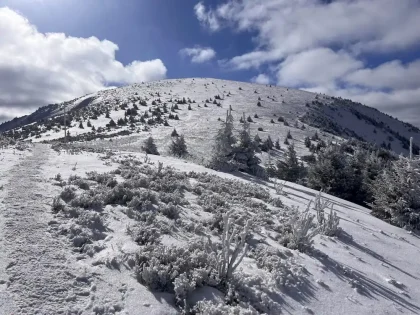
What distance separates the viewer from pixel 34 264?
192 inches

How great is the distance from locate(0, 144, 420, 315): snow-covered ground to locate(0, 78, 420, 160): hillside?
1870cm

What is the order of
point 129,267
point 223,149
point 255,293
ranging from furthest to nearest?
1. point 223,149
2. point 129,267
3. point 255,293

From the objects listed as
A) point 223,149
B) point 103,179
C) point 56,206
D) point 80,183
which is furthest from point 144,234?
point 223,149

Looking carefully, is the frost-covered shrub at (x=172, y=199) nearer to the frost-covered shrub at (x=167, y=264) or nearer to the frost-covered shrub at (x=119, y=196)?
the frost-covered shrub at (x=119, y=196)

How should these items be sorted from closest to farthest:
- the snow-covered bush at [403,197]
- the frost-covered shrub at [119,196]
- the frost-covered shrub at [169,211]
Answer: the frost-covered shrub at [169,211] → the frost-covered shrub at [119,196] → the snow-covered bush at [403,197]

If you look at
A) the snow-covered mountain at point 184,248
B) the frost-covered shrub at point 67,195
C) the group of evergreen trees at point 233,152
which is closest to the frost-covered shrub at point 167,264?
the snow-covered mountain at point 184,248

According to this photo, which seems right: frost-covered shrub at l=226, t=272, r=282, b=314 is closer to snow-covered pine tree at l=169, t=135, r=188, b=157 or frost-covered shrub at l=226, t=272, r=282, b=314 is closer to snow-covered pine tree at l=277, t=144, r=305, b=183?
snow-covered pine tree at l=277, t=144, r=305, b=183

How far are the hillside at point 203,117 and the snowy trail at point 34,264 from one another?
20103mm

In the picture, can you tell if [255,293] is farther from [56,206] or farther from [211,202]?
[56,206]

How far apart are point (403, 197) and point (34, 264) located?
44.0ft

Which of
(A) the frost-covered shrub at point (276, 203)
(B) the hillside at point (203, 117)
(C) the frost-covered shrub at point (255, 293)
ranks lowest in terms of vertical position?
(C) the frost-covered shrub at point (255, 293)

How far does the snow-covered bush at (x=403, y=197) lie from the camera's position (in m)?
12.6

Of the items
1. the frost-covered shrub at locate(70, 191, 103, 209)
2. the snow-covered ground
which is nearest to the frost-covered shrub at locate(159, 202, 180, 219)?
the snow-covered ground

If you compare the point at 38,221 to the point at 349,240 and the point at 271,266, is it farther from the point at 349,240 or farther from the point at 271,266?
the point at 349,240
